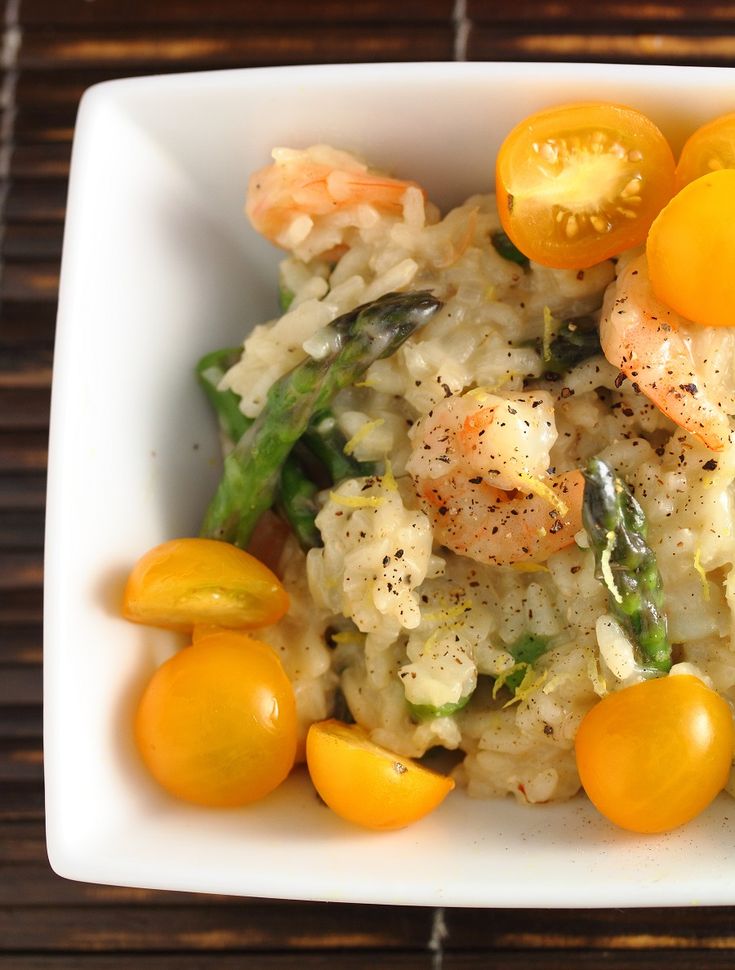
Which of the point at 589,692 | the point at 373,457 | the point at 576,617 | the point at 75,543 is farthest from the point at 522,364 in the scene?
the point at 75,543

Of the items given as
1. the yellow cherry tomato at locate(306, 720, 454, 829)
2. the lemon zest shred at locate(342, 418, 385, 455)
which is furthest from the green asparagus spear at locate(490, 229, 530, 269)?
the yellow cherry tomato at locate(306, 720, 454, 829)

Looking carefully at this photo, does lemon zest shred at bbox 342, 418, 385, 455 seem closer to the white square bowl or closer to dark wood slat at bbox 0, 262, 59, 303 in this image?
the white square bowl

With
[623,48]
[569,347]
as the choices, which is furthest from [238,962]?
Answer: [623,48]

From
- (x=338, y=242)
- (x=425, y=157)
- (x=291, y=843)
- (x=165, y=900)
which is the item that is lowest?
(x=165, y=900)

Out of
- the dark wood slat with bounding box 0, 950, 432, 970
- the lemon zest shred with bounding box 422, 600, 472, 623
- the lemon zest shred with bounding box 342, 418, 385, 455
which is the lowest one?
the dark wood slat with bounding box 0, 950, 432, 970

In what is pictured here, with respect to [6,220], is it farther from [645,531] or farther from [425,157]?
[645,531]

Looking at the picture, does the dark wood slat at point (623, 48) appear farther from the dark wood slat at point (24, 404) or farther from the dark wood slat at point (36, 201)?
the dark wood slat at point (24, 404)
